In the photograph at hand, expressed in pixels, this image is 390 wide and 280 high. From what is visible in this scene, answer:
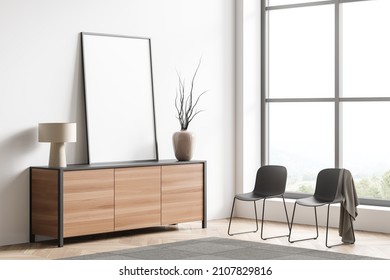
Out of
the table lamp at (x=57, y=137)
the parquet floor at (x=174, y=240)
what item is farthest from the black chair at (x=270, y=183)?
the table lamp at (x=57, y=137)

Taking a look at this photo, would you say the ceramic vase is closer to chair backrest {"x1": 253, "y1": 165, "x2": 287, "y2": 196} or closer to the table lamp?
chair backrest {"x1": 253, "y1": 165, "x2": 287, "y2": 196}

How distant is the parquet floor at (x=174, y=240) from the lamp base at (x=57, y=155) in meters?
0.87

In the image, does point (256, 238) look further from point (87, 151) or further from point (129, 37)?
point (129, 37)

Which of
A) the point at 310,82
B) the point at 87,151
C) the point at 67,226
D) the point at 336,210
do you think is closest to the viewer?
the point at 67,226

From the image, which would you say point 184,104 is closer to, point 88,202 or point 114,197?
point 114,197

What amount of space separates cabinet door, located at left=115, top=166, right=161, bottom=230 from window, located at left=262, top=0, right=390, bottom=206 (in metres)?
2.31

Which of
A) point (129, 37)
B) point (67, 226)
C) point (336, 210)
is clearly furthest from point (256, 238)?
point (129, 37)

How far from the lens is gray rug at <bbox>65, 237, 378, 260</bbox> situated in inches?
303

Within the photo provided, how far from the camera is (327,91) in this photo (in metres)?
10.4

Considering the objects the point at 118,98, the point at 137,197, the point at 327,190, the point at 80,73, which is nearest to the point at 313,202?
the point at 327,190

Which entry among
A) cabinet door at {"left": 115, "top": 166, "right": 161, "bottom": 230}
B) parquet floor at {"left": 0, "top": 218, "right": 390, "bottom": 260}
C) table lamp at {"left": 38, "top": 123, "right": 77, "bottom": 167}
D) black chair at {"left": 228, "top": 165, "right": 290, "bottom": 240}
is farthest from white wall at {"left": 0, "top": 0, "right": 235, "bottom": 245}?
black chair at {"left": 228, "top": 165, "right": 290, "bottom": 240}

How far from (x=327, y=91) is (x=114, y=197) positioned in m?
3.33

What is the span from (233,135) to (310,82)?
1.27 m

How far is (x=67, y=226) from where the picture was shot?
840 cm
